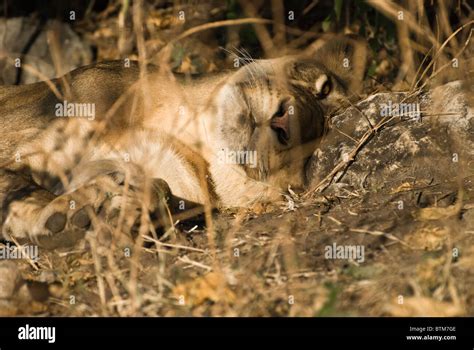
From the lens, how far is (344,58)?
16.4 ft

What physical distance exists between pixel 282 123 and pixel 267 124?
9 centimetres

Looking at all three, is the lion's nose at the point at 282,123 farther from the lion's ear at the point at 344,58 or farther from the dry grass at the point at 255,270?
the lion's ear at the point at 344,58

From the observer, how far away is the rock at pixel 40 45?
674 cm

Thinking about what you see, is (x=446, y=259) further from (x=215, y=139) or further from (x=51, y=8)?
→ (x=51, y=8)

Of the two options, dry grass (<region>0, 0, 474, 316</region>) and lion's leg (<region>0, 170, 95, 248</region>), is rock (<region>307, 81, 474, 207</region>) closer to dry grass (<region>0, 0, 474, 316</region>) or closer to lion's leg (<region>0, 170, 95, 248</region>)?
dry grass (<region>0, 0, 474, 316</region>)

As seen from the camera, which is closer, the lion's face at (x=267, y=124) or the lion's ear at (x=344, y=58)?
the lion's face at (x=267, y=124)

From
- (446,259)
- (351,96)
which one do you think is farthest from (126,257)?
(351,96)

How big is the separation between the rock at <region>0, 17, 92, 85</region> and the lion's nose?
9.05 feet

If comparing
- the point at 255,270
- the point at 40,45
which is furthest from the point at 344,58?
the point at 40,45

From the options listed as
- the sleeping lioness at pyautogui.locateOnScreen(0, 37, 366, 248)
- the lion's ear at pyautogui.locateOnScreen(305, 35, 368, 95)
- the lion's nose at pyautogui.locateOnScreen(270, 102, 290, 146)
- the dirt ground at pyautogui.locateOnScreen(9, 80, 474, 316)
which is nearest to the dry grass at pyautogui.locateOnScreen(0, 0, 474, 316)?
the dirt ground at pyautogui.locateOnScreen(9, 80, 474, 316)

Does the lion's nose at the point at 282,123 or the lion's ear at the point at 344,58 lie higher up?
the lion's ear at the point at 344,58

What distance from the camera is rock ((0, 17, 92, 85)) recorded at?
22.1 ft

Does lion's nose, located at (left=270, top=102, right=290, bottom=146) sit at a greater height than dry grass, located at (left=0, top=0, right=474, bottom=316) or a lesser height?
greater

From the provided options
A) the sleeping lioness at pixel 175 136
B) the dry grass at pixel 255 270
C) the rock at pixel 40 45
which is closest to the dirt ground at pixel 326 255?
the dry grass at pixel 255 270
